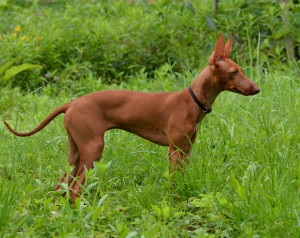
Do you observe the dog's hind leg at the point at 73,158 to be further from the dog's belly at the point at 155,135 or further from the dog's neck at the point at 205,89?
the dog's neck at the point at 205,89

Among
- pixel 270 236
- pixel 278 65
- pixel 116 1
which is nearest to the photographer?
pixel 270 236

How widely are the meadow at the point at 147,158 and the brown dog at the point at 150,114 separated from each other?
0.15m

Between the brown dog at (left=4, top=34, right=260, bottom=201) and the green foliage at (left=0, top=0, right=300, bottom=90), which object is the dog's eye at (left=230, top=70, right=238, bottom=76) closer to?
the brown dog at (left=4, top=34, right=260, bottom=201)

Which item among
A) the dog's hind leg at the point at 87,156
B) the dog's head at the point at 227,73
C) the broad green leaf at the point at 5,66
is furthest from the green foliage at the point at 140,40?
the dog's hind leg at the point at 87,156

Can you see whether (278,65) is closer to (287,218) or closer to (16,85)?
(16,85)

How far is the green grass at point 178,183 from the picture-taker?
13.8 feet

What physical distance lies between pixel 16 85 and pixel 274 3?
9.67 ft

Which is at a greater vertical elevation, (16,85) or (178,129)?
(178,129)

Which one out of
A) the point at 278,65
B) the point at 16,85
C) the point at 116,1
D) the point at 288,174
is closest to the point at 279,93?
the point at 278,65

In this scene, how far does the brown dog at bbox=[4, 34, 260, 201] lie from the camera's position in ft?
15.9

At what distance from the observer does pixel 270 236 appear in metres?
4.00

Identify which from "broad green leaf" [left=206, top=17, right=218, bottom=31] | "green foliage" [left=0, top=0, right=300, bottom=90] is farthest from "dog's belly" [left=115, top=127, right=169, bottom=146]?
"broad green leaf" [left=206, top=17, right=218, bottom=31]

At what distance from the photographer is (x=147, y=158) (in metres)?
5.46

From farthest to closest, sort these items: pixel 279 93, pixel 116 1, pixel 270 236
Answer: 1. pixel 116 1
2. pixel 279 93
3. pixel 270 236
